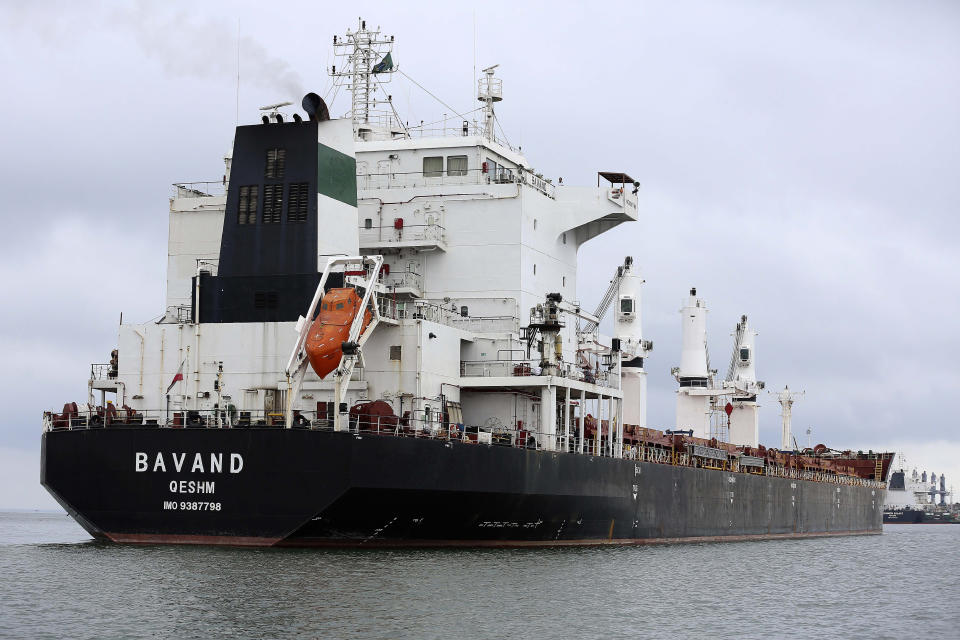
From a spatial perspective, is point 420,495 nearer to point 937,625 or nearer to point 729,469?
point 937,625

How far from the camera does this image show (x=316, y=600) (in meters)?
20.5

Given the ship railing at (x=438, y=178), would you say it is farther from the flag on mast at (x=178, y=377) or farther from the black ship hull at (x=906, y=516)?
the black ship hull at (x=906, y=516)

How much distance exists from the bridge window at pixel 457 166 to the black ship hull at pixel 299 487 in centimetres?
882

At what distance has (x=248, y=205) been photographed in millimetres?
30703

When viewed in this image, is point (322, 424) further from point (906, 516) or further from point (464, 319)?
point (906, 516)

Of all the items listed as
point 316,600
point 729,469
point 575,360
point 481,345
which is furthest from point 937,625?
point 729,469

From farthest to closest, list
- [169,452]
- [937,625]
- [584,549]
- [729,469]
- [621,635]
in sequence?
1. [729,469]
2. [584,549]
3. [169,452]
4. [937,625]
5. [621,635]

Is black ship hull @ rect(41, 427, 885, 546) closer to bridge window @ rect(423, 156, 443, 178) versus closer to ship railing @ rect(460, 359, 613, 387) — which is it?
ship railing @ rect(460, 359, 613, 387)

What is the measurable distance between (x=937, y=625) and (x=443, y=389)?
13.1 metres

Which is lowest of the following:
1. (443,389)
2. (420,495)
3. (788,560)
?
(788,560)

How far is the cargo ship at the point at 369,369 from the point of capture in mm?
26703

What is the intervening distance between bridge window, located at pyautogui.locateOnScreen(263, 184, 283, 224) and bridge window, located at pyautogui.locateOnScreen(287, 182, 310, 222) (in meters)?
0.26

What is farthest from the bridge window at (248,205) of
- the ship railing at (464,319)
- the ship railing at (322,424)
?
the ship railing at (322,424)

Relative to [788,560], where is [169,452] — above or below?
above
